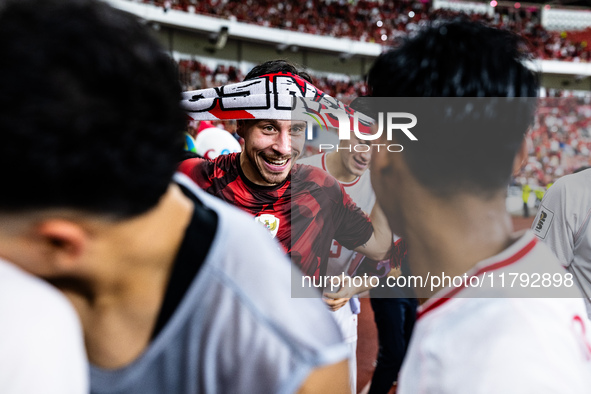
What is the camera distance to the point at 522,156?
40.3 inches

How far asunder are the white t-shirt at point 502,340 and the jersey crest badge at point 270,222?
1332 mm

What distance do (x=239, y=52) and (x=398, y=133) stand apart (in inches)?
802

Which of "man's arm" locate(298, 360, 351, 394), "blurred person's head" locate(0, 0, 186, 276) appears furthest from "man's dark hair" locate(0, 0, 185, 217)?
"man's arm" locate(298, 360, 351, 394)

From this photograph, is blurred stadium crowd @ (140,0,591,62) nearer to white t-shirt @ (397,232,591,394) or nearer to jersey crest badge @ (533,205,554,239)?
jersey crest badge @ (533,205,554,239)

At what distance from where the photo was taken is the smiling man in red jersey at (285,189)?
217 cm

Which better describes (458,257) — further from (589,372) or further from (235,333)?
(235,333)

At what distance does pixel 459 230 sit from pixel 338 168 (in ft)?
5.72

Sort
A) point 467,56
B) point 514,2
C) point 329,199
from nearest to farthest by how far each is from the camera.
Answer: point 467,56 → point 329,199 → point 514,2

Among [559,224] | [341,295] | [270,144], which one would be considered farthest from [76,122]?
[559,224]

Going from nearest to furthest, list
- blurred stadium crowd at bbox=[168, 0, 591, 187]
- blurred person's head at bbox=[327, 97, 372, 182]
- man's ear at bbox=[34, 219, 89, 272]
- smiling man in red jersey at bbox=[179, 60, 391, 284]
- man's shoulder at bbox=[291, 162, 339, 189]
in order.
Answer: man's ear at bbox=[34, 219, 89, 272], smiling man in red jersey at bbox=[179, 60, 391, 284], man's shoulder at bbox=[291, 162, 339, 189], blurred person's head at bbox=[327, 97, 372, 182], blurred stadium crowd at bbox=[168, 0, 591, 187]

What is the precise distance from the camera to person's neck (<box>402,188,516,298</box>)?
95cm

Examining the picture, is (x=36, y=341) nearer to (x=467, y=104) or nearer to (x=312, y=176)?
(x=467, y=104)

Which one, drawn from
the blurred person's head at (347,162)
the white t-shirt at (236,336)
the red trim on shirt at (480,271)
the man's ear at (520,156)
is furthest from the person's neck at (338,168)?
the white t-shirt at (236,336)

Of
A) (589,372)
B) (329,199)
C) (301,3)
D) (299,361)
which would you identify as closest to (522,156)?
(589,372)
